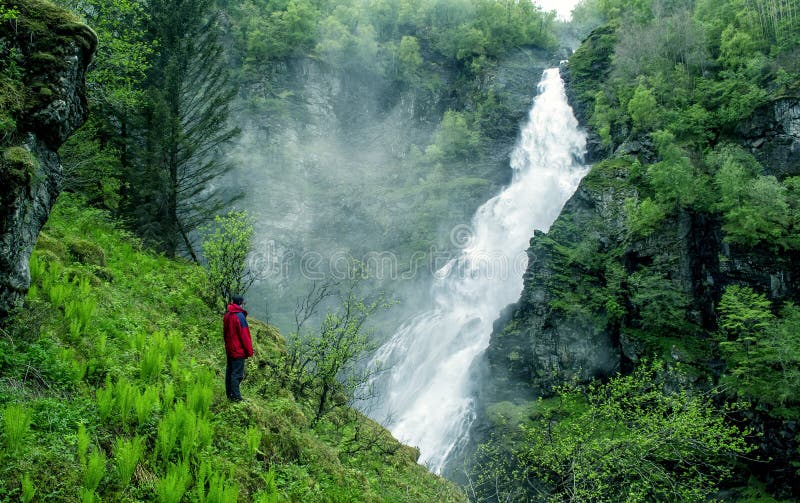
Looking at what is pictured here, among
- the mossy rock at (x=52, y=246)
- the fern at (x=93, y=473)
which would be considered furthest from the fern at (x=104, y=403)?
the mossy rock at (x=52, y=246)

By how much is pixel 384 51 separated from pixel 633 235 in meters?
40.6

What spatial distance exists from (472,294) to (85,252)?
89.2ft

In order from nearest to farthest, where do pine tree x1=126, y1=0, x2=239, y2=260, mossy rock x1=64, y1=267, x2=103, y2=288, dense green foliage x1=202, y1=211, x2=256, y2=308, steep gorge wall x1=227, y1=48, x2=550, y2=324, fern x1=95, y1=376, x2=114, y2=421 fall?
fern x1=95, y1=376, x2=114, y2=421 → mossy rock x1=64, y1=267, x2=103, y2=288 → dense green foliage x1=202, y1=211, x2=256, y2=308 → pine tree x1=126, y1=0, x2=239, y2=260 → steep gorge wall x1=227, y1=48, x2=550, y2=324

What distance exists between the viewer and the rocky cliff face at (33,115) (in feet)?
17.0

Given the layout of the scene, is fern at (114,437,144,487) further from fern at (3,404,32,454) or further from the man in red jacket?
the man in red jacket

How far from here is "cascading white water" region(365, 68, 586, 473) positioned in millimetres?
25125

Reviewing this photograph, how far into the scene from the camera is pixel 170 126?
1552 cm

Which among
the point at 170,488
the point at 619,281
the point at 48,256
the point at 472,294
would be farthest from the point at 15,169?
the point at 472,294

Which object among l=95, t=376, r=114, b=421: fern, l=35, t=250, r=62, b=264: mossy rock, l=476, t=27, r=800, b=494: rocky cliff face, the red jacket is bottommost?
l=35, t=250, r=62, b=264: mossy rock

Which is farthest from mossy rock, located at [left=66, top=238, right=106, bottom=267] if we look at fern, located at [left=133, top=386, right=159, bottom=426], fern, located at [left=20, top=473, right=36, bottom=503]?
fern, located at [left=20, top=473, right=36, bottom=503]

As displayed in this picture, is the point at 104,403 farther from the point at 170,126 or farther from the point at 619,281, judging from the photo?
the point at 619,281

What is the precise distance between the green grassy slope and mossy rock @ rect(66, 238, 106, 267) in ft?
0.09

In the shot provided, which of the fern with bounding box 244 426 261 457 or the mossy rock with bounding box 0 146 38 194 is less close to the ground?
the mossy rock with bounding box 0 146 38 194

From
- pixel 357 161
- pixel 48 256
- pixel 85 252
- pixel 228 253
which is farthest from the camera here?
pixel 357 161
